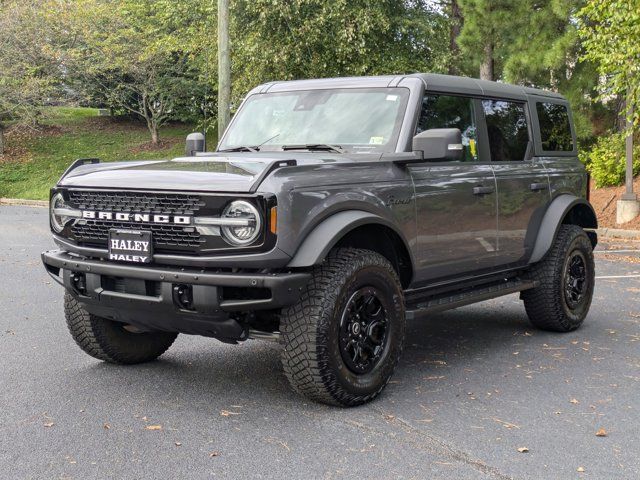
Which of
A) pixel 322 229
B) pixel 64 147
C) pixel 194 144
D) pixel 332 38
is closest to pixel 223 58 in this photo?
pixel 332 38

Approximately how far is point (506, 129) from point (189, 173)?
3004 mm

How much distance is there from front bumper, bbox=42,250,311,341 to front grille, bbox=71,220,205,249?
13 cm

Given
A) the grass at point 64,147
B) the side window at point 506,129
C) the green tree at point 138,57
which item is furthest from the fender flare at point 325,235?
the green tree at point 138,57

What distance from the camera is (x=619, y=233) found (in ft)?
51.2

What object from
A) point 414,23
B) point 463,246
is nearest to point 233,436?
point 463,246

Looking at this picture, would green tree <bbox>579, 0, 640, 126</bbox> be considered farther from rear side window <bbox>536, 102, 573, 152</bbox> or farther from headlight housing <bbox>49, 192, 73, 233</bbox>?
headlight housing <bbox>49, 192, 73, 233</bbox>

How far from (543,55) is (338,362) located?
15646mm

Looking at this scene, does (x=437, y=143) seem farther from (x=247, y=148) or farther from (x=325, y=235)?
(x=247, y=148)

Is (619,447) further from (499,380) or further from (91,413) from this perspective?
(91,413)

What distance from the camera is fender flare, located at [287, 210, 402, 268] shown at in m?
4.46

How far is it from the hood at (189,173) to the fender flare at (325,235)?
0.39m

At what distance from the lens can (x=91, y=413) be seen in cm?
468

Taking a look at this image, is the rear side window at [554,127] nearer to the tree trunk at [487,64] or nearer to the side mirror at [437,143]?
the side mirror at [437,143]

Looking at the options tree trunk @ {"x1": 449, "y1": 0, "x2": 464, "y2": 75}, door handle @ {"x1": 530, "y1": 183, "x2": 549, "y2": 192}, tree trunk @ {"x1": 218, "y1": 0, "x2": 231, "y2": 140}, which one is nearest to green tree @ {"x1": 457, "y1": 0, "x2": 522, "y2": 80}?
tree trunk @ {"x1": 449, "y1": 0, "x2": 464, "y2": 75}
